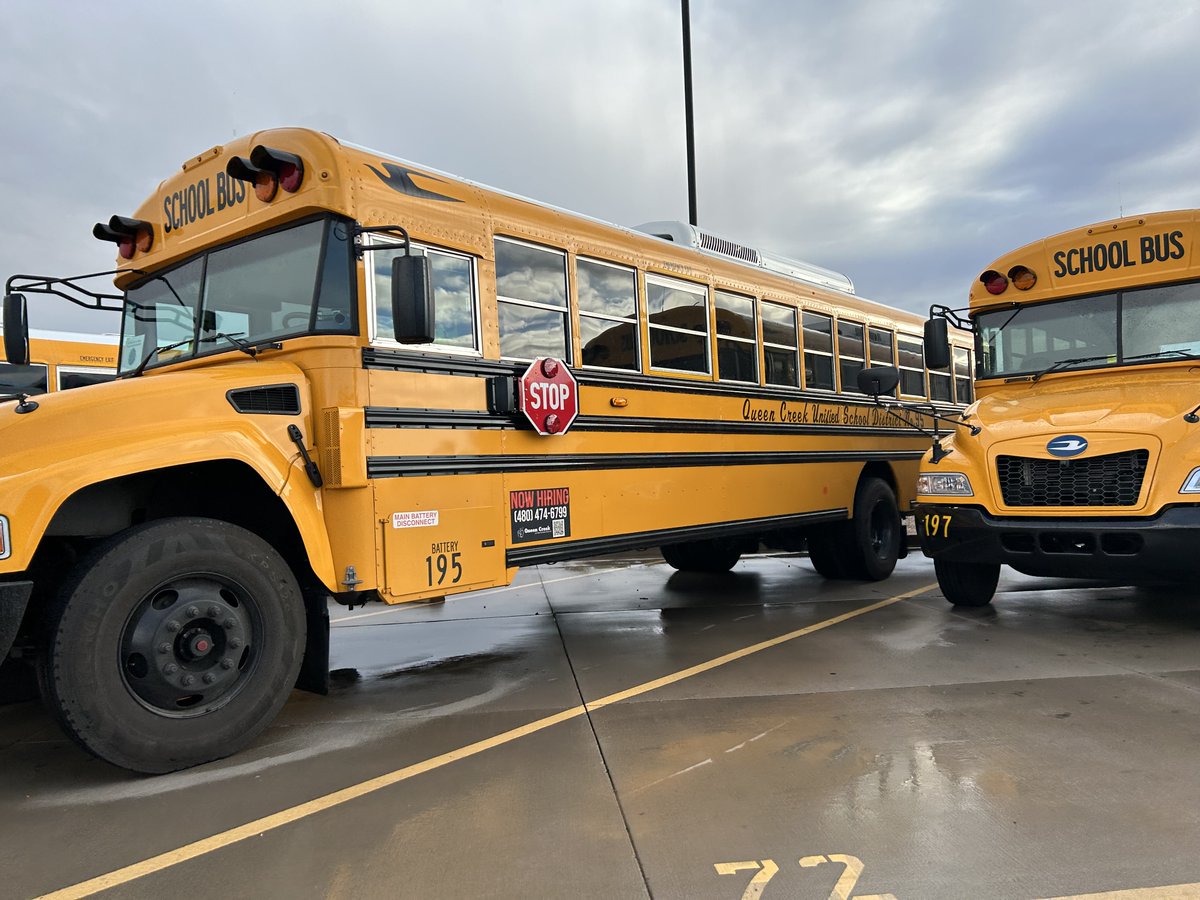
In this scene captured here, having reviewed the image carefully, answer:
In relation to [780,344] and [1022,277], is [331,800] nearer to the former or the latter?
[780,344]

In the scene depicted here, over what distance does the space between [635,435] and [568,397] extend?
65 cm

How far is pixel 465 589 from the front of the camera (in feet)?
13.5

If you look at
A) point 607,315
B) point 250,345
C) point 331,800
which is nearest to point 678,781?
point 331,800

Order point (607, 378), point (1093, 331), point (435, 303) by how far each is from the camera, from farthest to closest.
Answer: point (1093, 331) < point (607, 378) < point (435, 303)

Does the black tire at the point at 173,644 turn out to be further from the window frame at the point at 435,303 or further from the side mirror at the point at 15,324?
the side mirror at the point at 15,324

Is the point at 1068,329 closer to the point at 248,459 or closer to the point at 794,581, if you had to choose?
the point at 794,581

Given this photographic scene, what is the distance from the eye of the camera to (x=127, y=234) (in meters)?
4.54

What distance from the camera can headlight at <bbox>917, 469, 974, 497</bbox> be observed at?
5520 millimetres

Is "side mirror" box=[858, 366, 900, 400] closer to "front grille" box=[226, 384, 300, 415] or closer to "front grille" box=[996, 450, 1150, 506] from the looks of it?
"front grille" box=[996, 450, 1150, 506]

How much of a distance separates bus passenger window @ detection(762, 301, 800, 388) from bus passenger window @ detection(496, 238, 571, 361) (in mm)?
2210

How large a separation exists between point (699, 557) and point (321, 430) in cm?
553

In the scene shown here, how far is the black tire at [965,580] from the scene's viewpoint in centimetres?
609

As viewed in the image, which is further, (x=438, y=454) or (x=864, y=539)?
(x=864, y=539)

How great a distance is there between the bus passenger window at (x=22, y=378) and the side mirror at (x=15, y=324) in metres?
5.28
